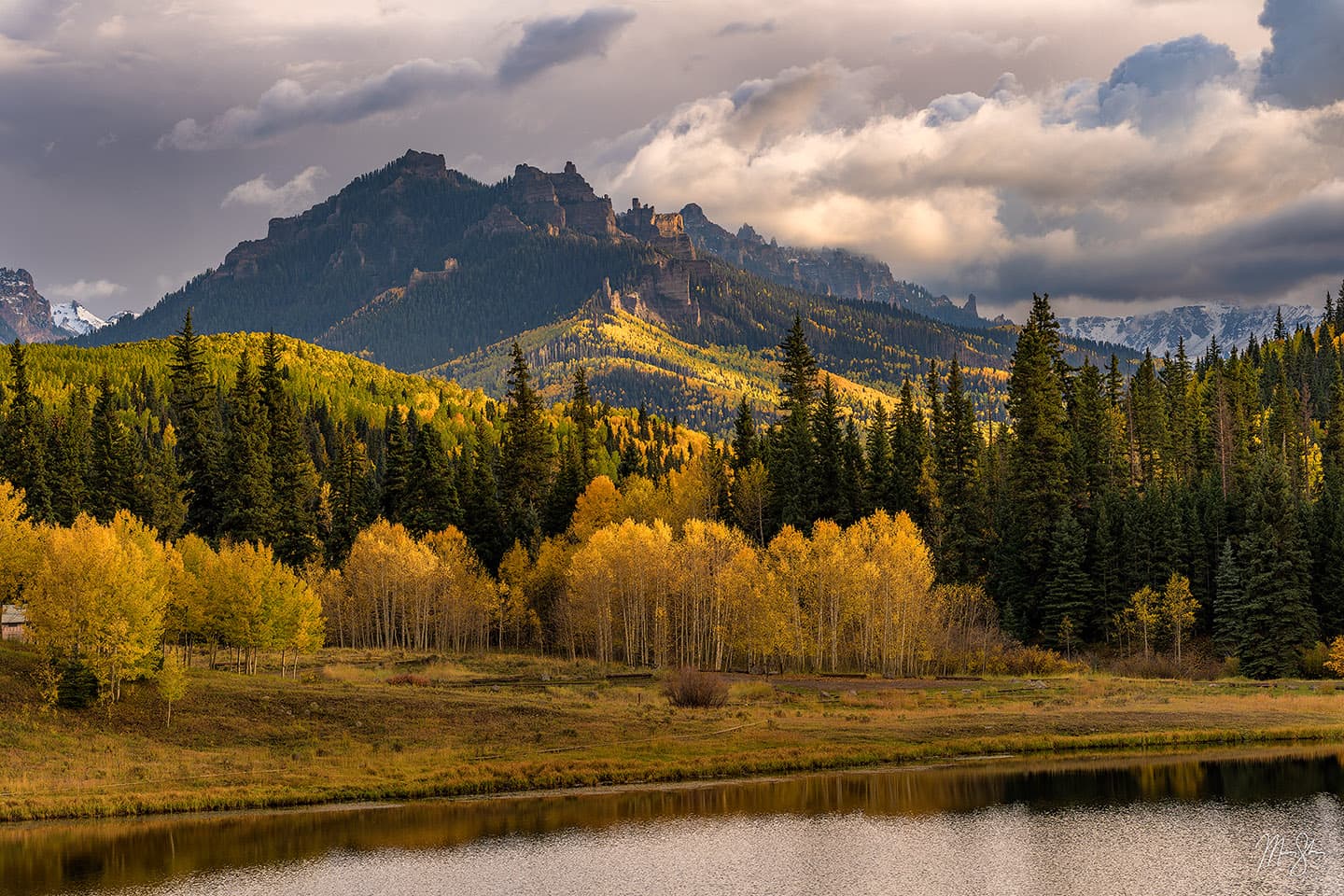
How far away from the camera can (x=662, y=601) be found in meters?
116

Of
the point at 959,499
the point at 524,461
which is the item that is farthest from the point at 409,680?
the point at 524,461

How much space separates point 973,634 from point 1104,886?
2978 inches

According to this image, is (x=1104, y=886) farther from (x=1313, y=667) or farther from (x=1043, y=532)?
(x=1043, y=532)

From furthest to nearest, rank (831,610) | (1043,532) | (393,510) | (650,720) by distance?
(393,510) < (1043,532) < (831,610) < (650,720)

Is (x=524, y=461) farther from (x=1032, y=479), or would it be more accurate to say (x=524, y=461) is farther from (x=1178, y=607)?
(x=1178, y=607)

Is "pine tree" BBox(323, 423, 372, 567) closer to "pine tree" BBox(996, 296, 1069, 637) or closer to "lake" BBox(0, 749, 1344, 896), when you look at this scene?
"pine tree" BBox(996, 296, 1069, 637)

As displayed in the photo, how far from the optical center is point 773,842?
5166 cm

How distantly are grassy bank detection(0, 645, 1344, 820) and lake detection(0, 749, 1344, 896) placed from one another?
3120mm

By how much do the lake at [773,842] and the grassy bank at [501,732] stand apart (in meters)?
3.12

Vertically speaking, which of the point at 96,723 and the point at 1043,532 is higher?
the point at 1043,532

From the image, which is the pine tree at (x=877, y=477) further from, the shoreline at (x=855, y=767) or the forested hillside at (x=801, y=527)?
the shoreline at (x=855, y=767)

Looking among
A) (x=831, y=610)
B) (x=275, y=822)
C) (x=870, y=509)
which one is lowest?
(x=275, y=822)

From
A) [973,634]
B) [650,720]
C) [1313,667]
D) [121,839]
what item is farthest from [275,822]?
[1313,667]

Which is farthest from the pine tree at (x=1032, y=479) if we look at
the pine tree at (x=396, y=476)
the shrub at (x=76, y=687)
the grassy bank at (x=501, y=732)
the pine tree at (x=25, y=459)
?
the pine tree at (x=25, y=459)
